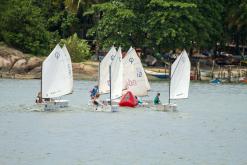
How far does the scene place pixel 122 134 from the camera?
55500 mm

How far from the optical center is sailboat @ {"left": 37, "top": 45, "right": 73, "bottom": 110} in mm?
64438

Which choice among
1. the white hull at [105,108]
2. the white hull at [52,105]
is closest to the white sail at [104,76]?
the white hull at [105,108]

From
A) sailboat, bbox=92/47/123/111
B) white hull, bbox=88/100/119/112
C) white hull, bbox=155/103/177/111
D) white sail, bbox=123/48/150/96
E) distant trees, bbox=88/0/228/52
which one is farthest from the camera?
distant trees, bbox=88/0/228/52

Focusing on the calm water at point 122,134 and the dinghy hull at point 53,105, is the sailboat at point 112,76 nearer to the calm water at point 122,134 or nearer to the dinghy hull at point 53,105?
the calm water at point 122,134

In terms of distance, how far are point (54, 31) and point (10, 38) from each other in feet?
32.8

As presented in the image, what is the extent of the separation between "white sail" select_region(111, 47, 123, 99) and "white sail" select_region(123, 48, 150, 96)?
110cm

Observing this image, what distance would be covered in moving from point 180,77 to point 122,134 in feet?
43.8

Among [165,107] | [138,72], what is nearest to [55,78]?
[138,72]

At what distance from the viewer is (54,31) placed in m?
114

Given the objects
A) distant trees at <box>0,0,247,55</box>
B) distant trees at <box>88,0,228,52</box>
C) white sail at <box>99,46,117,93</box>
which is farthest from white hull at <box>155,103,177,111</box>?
distant trees at <box>0,0,247,55</box>

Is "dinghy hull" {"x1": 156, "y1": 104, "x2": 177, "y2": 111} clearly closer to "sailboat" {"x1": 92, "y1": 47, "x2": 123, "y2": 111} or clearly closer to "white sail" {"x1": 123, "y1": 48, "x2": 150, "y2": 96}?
"white sail" {"x1": 123, "y1": 48, "x2": 150, "y2": 96}

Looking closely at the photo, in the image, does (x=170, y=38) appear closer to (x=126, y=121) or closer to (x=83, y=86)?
(x=83, y=86)

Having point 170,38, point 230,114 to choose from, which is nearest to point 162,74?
point 170,38

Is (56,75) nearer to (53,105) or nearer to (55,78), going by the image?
(55,78)
